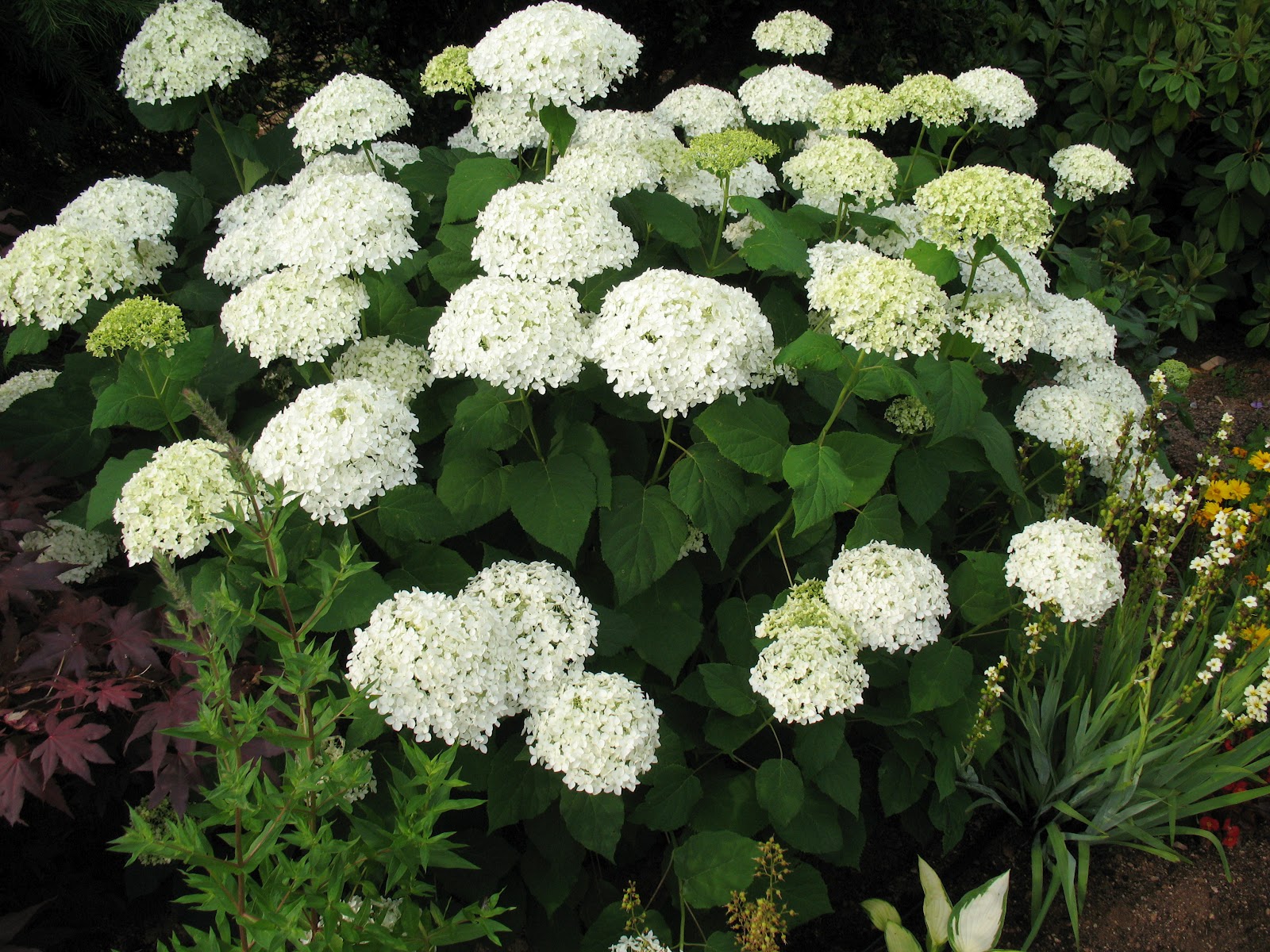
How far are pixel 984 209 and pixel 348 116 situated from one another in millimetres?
2049

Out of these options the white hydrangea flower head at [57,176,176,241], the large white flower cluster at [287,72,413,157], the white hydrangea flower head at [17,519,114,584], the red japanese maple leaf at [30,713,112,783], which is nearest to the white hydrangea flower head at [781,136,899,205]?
the large white flower cluster at [287,72,413,157]

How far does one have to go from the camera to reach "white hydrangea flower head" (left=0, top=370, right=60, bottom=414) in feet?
11.3

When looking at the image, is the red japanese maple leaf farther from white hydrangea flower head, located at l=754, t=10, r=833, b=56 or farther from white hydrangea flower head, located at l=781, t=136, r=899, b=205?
white hydrangea flower head, located at l=754, t=10, r=833, b=56

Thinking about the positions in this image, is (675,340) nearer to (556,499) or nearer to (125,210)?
(556,499)

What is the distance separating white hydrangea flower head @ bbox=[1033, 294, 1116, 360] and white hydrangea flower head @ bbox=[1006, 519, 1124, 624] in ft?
3.29

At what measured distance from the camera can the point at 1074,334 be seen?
3.56 metres

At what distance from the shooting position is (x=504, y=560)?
103 inches

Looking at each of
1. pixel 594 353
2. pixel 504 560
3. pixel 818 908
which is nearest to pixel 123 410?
pixel 504 560

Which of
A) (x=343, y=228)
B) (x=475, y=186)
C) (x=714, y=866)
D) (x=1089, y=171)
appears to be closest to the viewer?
(x=714, y=866)

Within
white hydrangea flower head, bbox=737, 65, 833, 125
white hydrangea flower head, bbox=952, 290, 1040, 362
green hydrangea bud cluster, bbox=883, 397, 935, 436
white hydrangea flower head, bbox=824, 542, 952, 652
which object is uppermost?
white hydrangea flower head, bbox=737, 65, 833, 125

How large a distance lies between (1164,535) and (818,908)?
58.5 inches

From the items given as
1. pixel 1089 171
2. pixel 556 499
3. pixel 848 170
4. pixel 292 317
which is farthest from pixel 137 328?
pixel 1089 171

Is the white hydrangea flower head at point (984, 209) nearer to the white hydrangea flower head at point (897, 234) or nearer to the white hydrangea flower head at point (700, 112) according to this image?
the white hydrangea flower head at point (897, 234)

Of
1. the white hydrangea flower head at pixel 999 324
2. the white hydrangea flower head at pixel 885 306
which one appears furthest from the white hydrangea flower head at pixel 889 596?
the white hydrangea flower head at pixel 999 324
